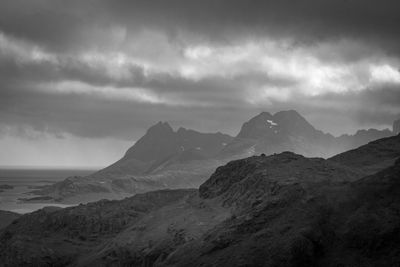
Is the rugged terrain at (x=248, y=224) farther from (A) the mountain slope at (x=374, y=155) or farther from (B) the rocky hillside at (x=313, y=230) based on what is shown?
(A) the mountain slope at (x=374, y=155)

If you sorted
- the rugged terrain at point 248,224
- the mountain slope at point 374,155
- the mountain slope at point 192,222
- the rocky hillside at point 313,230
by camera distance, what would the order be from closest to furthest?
the rocky hillside at point 313,230 → the rugged terrain at point 248,224 → the mountain slope at point 192,222 → the mountain slope at point 374,155

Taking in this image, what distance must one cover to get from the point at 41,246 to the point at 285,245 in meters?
86.2

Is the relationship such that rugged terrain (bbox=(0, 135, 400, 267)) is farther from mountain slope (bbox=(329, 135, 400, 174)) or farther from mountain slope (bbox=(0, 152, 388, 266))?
mountain slope (bbox=(329, 135, 400, 174))

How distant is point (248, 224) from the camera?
11212 centimetres

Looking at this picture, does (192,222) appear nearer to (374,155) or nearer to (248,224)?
(248,224)

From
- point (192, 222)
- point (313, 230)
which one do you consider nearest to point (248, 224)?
point (313, 230)

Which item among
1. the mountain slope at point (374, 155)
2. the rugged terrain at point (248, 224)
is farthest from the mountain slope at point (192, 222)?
the mountain slope at point (374, 155)

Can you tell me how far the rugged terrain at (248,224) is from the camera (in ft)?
303

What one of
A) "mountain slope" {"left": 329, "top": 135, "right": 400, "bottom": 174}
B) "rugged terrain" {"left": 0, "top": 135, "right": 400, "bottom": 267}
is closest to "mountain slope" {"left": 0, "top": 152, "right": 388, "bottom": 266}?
"rugged terrain" {"left": 0, "top": 135, "right": 400, "bottom": 267}

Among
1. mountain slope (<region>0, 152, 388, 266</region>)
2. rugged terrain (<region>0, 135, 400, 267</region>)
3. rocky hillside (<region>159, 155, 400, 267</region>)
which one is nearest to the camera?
rocky hillside (<region>159, 155, 400, 267</region>)

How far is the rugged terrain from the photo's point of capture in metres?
92.4

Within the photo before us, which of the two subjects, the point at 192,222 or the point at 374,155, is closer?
the point at 192,222

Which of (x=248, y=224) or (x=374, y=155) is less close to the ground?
(x=374, y=155)

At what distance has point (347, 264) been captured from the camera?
283 ft
